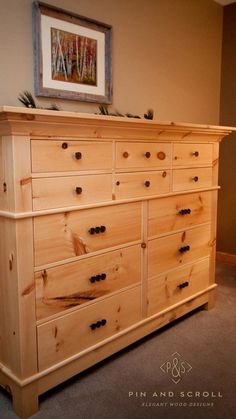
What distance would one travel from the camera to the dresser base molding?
5.32 ft

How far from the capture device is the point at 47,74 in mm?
2178

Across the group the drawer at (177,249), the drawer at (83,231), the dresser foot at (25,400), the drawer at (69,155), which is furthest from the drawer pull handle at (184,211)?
the dresser foot at (25,400)

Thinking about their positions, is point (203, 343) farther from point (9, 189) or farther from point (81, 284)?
point (9, 189)

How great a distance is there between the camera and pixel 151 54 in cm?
288

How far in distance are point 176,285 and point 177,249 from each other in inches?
8.8

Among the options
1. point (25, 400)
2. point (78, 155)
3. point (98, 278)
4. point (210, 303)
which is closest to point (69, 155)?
point (78, 155)

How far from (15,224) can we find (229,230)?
2678 mm

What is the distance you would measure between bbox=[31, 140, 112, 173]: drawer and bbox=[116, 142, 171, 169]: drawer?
3.1 inches

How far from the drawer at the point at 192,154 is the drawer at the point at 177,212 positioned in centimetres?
20

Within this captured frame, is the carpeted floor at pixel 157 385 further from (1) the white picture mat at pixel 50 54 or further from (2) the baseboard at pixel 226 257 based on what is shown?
(1) the white picture mat at pixel 50 54

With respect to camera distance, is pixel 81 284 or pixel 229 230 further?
pixel 229 230

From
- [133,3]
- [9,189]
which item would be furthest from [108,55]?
[9,189]

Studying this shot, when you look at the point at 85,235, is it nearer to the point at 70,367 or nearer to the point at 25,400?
the point at 70,367

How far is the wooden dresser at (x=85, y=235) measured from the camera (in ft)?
5.07
